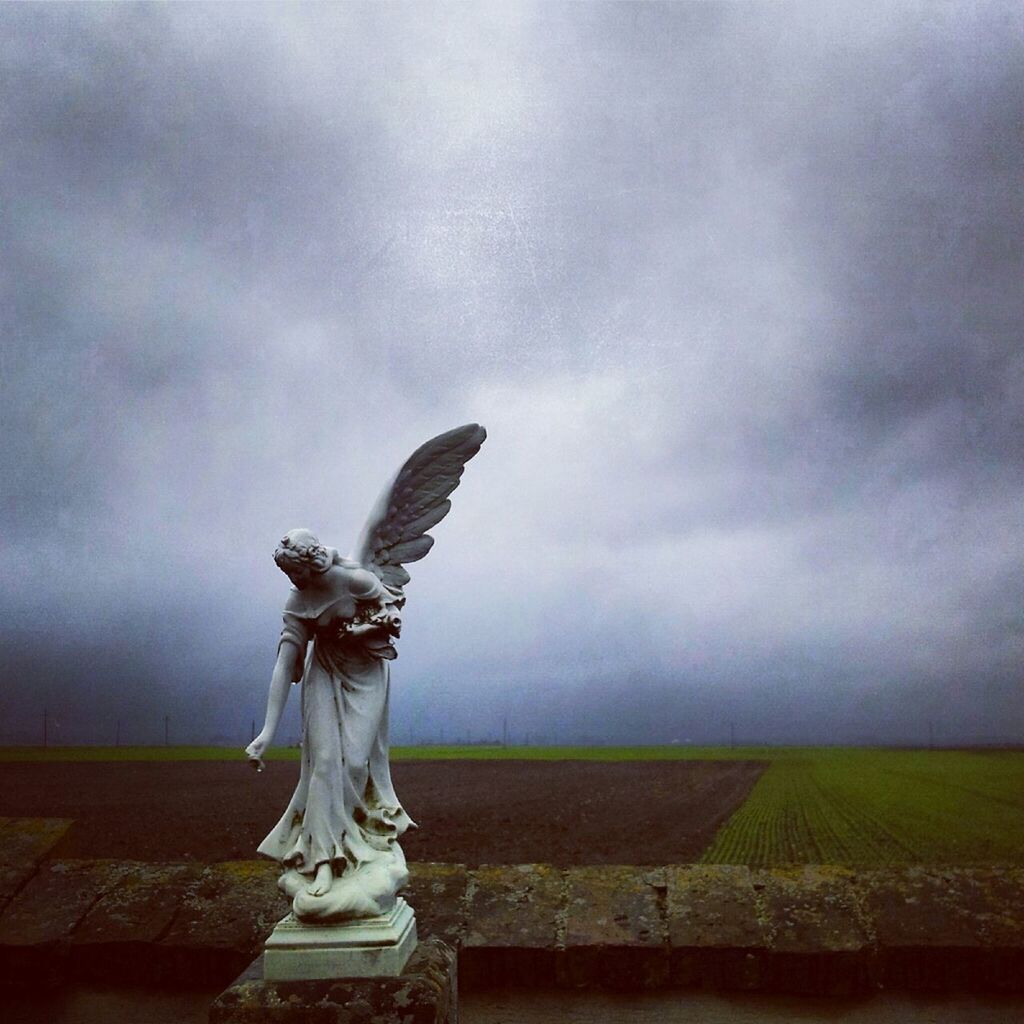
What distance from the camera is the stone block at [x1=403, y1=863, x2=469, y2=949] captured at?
4.48 meters

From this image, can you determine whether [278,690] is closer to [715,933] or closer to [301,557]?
[301,557]

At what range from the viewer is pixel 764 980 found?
167 inches

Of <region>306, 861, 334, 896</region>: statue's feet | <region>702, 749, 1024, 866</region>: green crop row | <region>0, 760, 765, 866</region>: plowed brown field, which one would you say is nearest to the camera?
<region>306, 861, 334, 896</region>: statue's feet

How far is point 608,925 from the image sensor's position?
441 cm

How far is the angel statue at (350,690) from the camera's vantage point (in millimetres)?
3963

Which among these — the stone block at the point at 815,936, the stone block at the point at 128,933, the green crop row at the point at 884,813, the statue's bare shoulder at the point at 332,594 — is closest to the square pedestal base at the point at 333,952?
the stone block at the point at 128,933

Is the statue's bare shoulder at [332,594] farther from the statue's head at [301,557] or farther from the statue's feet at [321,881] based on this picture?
the statue's feet at [321,881]

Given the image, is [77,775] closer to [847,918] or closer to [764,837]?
[764,837]

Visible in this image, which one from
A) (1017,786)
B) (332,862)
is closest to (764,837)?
(1017,786)

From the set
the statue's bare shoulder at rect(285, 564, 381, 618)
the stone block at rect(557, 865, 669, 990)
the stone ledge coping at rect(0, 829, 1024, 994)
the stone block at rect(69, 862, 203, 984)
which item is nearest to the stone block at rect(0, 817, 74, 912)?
the stone ledge coping at rect(0, 829, 1024, 994)

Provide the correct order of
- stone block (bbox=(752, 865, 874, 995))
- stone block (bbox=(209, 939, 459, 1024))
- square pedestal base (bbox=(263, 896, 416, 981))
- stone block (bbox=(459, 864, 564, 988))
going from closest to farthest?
stone block (bbox=(209, 939, 459, 1024)), square pedestal base (bbox=(263, 896, 416, 981)), stone block (bbox=(752, 865, 874, 995)), stone block (bbox=(459, 864, 564, 988))

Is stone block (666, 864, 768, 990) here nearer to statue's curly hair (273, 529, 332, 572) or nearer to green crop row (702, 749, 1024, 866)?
green crop row (702, 749, 1024, 866)

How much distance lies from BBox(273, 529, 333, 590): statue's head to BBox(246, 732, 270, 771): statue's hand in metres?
0.74

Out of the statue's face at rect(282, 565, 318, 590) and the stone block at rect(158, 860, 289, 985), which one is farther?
the stone block at rect(158, 860, 289, 985)
